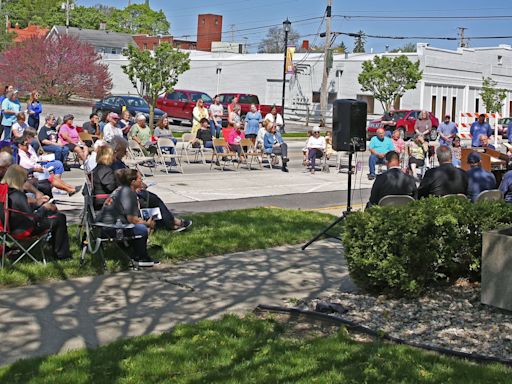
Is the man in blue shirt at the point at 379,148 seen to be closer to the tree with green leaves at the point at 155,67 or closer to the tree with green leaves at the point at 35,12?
the tree with green leaves at the point at 155,67

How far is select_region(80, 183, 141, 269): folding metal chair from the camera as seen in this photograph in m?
9.60

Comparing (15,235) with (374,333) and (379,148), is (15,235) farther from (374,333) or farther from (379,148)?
(379,148)

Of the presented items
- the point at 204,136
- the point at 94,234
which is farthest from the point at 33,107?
the point at 94,234

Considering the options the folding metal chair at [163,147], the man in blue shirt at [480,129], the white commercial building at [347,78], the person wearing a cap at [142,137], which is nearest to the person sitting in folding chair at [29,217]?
the folding metal chair at [163,147]

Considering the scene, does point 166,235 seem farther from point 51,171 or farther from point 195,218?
point 51,171

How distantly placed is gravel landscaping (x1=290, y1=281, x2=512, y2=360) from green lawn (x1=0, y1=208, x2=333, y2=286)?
270 centimetres

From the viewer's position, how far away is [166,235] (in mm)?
11594

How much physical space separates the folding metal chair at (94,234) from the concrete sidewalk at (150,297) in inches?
16.2

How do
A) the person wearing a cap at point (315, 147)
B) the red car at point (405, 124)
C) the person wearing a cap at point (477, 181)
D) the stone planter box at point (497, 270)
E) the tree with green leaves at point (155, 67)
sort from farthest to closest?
the red car at point (405, 124)
the tree with green leaves at point (155, 67)
the person wearing a cap at point (315, 147)
the person wearing a cap at point (477, 181)
the stone planter box at point (497, 270)

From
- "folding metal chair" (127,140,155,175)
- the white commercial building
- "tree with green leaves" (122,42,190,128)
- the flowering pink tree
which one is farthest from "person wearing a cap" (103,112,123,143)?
the flowering pink tree

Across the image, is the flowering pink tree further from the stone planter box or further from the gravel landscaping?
the stone planter box

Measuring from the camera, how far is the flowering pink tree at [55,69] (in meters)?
53.1

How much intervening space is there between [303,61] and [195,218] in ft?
157

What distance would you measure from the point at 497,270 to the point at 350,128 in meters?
4.49
